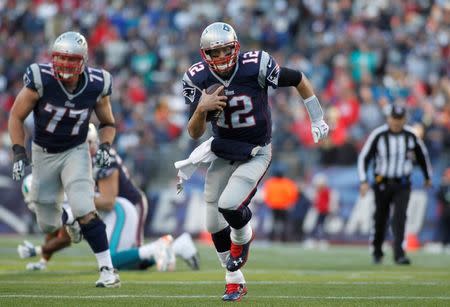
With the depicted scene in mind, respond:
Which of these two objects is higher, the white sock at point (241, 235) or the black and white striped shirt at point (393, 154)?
the black and white striped shirt at point (393, 154)

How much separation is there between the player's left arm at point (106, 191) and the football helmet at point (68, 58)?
6.59 feet

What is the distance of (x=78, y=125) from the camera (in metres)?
8.07

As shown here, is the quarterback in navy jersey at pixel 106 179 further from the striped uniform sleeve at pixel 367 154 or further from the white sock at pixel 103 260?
the striped uniform sleeve at pixel 367 154

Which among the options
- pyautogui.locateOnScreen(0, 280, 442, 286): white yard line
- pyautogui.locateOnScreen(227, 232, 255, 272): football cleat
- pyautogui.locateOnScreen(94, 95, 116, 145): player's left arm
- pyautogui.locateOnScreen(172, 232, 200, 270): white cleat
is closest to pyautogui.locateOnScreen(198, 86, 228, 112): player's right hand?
pyautogui.locateOnScreen(227, 232, 255, 272): football cleat

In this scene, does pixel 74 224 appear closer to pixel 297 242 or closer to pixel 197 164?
pixel 197 164

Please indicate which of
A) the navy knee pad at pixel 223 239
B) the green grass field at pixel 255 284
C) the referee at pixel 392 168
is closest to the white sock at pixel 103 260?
the green grass field at pixel 255 284

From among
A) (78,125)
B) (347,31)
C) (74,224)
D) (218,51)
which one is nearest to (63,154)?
(78,125)

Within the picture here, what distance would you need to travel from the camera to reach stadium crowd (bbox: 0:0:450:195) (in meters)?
17.4

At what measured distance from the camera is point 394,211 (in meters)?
11.4

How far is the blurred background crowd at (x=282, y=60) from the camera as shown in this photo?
17.4 m

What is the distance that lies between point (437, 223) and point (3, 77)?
33.4 feet

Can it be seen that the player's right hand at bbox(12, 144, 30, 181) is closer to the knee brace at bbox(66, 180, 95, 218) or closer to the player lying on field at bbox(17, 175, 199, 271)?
the knee brace at bbox(66, 180, 95, 218)

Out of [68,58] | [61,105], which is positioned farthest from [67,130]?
[68,58]

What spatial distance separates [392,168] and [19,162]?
4.93 m
